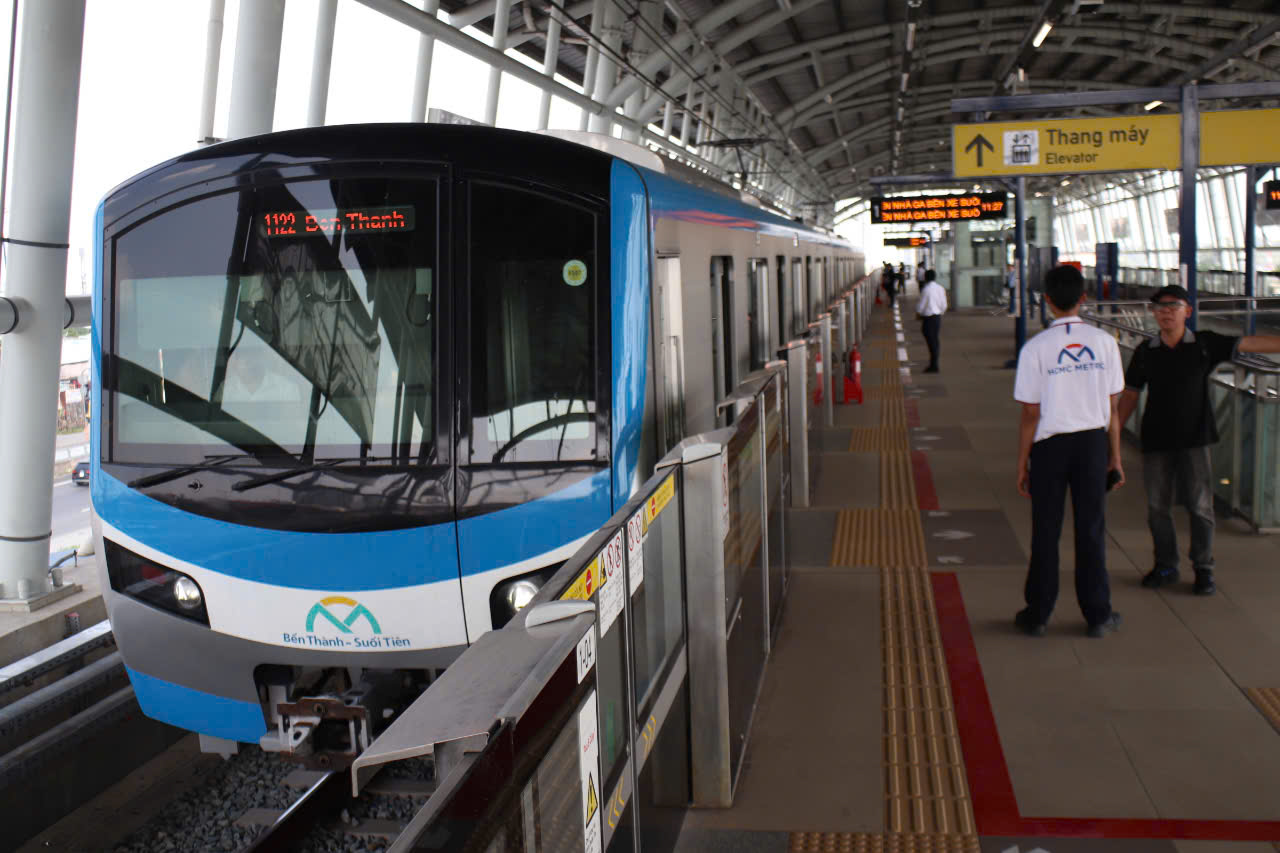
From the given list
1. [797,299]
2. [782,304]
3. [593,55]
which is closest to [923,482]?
[782,304]

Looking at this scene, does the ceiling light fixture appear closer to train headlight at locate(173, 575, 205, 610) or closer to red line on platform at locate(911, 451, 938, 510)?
red line on platform at locate(911, 451, 938, 510)

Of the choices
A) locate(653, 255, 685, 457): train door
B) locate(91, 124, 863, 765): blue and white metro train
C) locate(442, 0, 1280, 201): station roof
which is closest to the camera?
locate(91, 124, 863, 765): blue and white metro train

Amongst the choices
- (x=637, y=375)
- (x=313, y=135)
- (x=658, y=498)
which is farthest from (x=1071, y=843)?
(x=313, y=135)

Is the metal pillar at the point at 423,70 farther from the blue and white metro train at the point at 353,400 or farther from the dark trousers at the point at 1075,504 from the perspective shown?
the dark trousers at the point at 1075,504

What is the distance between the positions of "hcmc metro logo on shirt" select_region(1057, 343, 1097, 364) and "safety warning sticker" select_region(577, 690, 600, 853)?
142 inches

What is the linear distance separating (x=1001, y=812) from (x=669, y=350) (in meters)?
2.44

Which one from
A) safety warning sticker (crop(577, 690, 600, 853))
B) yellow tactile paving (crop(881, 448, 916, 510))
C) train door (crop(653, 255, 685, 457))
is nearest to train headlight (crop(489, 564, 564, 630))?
train door (crop(653, 255, 685, 457))

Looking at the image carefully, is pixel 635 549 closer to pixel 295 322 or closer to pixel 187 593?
pixel 295 322

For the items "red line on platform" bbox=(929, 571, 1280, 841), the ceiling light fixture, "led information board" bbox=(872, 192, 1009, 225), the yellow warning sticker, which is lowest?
"red line on platform" bbox=(929, 571, 1280, 841)

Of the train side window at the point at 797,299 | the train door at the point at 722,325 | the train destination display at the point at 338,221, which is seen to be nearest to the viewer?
the train destination display at the point at 338,221

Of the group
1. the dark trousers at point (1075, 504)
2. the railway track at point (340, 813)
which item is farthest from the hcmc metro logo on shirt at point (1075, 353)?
the railway track at point (340, 813)

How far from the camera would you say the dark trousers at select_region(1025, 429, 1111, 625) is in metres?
5.30

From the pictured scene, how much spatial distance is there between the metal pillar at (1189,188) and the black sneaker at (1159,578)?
4.36 meters

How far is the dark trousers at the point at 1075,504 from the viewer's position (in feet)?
17.4
